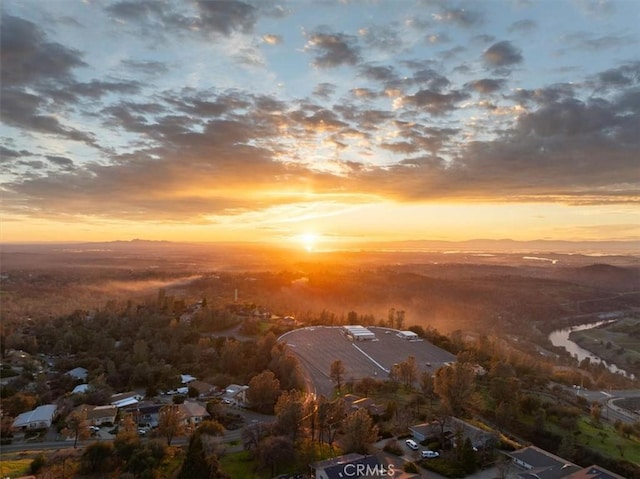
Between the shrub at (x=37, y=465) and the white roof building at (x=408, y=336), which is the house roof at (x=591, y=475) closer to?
the shrub at (x=37, y=465)

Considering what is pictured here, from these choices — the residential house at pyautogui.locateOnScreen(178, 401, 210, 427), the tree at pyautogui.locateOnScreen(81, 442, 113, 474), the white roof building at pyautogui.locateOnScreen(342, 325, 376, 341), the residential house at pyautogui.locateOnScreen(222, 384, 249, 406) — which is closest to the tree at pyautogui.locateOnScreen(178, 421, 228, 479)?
the tree at pyautogui.locateOnScreen(81, 442, 113, 474)

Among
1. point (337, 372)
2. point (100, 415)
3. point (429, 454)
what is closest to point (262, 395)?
point (337, 372)

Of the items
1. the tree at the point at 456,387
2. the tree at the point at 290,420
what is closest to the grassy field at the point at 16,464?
the tree at the point at 290,420

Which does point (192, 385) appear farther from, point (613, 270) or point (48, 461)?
point (613, 270)

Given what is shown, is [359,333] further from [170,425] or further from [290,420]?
[170,425]

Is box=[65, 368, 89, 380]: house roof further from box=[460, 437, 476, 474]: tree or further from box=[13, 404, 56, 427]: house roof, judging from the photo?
box=[460, 437, 476, 474]: tree

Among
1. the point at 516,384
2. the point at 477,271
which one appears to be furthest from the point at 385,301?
the point at 516,384

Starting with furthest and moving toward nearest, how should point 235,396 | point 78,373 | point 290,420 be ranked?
point 78,373
point 235,396
point 290,420

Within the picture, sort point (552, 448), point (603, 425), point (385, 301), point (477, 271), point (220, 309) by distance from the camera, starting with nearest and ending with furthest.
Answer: point (552, 448)
point (603, 425)
point (220, 309)
point (385, 301)
point (477, 271)
